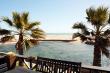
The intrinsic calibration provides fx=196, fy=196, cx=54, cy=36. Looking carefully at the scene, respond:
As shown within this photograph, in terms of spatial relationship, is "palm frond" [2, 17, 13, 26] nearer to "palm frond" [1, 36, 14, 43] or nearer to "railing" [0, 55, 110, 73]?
"palm frond" [1, 36, 14, 43]

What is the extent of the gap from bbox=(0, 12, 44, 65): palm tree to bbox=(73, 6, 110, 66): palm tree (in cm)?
294

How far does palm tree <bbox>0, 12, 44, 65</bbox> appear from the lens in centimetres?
1433

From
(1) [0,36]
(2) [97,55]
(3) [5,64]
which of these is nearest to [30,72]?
(3) [5,64]

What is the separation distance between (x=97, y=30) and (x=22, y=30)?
5.59 metres

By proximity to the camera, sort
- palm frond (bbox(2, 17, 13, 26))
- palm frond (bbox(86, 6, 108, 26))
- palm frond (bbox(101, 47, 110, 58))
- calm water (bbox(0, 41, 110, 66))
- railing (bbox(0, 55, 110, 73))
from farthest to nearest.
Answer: calm water (bbox(0, 41, 110, 66)) → palm frond (bbox(2, 17, 13, 26)) → palm frond (bbox(101, 47, 110, 58)) → palm frond (bbox(86, 6, 108, 26)) → railing (bbox(0, 55, 110, 73))

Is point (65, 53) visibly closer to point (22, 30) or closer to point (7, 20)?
point (22, 30)

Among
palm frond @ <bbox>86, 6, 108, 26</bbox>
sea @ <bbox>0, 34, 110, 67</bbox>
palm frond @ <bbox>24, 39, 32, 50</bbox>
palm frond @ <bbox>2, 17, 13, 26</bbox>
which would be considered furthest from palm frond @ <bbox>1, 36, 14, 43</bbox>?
palm frond @ <bbox>86, 6, 108, 26</bbox>

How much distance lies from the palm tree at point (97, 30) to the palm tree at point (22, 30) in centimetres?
294

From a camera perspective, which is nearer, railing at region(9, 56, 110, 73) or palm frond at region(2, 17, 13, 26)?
railing at region(9, 56, 110, 73)

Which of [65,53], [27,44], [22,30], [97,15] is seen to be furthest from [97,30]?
[65,53]

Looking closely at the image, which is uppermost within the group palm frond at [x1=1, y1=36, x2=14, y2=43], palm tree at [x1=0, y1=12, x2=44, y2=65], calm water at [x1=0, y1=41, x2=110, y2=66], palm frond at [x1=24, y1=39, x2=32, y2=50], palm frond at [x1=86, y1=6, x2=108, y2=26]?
palm frond at [x1=86, y1=6, x2=108, y2=26]

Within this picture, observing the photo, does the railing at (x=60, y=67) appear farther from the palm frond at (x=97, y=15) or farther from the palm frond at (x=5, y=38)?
the palm frond at (x=5, y=38)

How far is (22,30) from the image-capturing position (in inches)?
587

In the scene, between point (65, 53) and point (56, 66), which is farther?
point (65, 53)
